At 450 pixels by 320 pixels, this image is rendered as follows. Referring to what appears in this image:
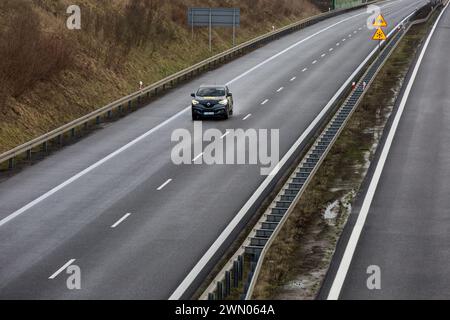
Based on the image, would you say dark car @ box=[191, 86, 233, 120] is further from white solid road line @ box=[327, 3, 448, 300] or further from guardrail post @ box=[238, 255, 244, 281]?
guardrail post @ box=[238, 255, 244, 281]

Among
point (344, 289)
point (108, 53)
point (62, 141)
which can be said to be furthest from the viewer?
point (108, 53)

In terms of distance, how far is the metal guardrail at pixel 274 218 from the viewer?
1938 centimetres

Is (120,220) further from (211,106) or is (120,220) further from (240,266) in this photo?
(211,106)

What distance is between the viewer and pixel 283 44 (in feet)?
243

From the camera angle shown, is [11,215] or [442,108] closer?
[11,215]

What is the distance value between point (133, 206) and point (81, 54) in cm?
2587

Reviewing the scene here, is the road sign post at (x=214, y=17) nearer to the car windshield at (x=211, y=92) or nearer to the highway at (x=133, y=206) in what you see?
the highway at (x=133, y=206)

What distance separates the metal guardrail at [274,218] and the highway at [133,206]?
1.00m

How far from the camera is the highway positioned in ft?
68.7

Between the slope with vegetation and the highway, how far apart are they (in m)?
3.43

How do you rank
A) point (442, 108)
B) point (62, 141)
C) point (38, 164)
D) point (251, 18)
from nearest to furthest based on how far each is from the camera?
point (38, 164) < point (62, 141) < point (442, 108) < point (251, 18)
